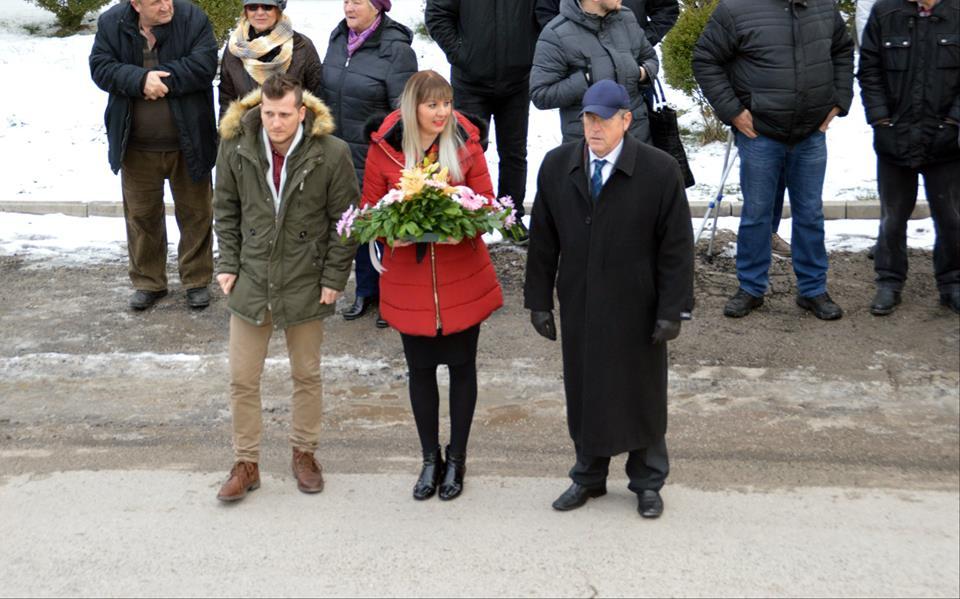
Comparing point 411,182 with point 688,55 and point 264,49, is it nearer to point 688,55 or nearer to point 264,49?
point 264,49

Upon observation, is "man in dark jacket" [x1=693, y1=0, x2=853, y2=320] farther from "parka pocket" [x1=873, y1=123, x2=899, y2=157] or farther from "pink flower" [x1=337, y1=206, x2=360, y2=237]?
"pink flower" [x1=337, y1=206, x2=360, y2=237]

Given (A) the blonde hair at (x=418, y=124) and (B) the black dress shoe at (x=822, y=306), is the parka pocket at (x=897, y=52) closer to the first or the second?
(B) the black dress shoe at (x=822, y=306)

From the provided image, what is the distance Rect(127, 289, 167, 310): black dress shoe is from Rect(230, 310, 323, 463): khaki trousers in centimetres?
281

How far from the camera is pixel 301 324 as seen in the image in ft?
19.5

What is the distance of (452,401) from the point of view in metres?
5.93

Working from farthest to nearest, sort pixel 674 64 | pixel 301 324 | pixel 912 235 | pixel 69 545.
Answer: pixel 674 64
pixel 912 235
pixel 301 324
pixel 69 545

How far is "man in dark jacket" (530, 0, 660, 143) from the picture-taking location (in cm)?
Answer: 781

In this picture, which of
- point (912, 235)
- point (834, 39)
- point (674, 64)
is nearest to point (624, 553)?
point (834, 39)

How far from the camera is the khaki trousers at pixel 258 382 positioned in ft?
19.4

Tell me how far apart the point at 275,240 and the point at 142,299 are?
306 cm

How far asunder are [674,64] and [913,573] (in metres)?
7.41

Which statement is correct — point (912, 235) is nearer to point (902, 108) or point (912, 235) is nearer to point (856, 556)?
point (902, 108)

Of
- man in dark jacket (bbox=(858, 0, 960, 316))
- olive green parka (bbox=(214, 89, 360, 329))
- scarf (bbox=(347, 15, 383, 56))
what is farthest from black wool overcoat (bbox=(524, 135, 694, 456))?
man in dark jacket (bbox=(858, 0, 960, 316))

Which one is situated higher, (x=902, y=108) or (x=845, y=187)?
(x=902, y=108)
